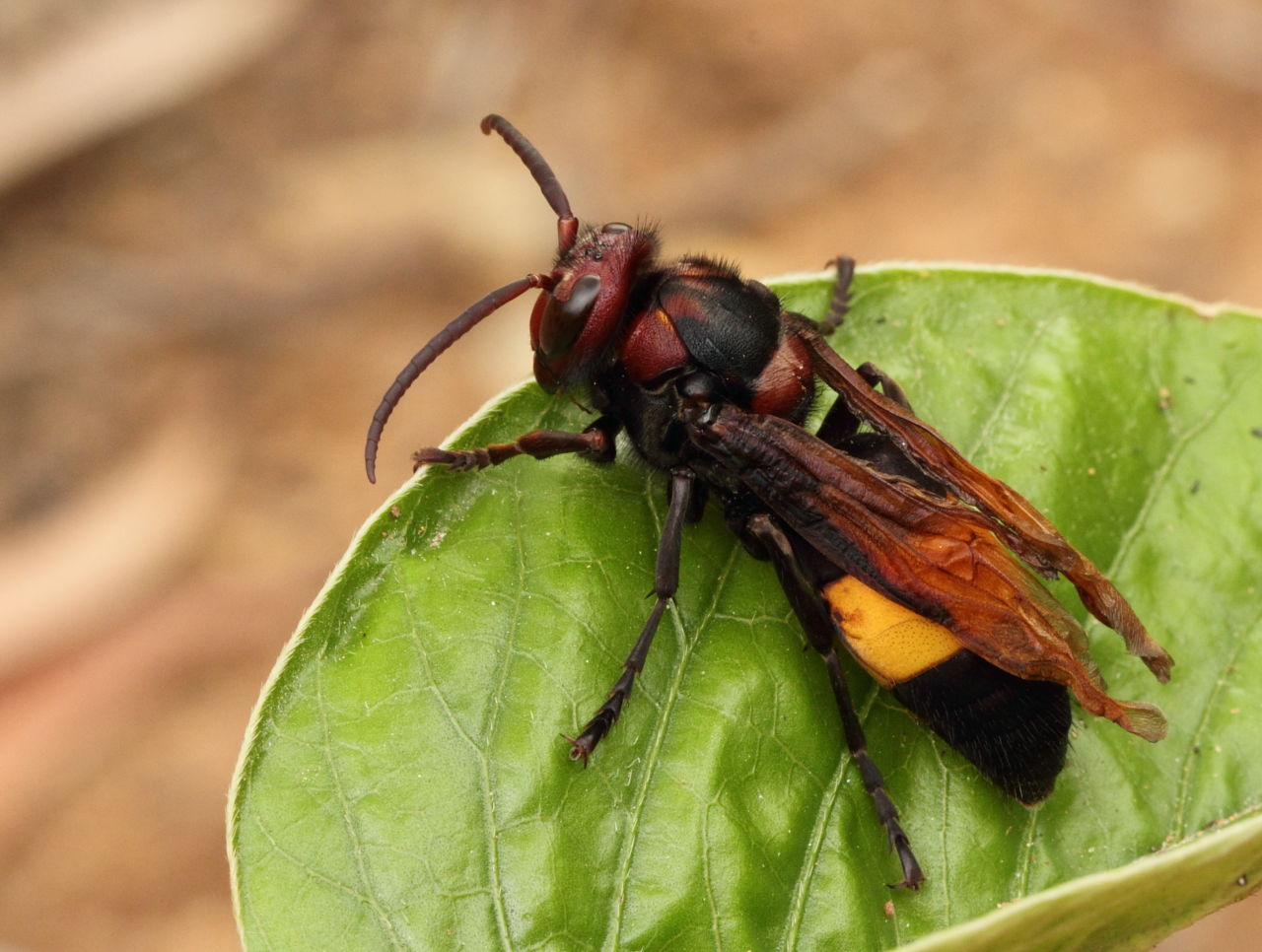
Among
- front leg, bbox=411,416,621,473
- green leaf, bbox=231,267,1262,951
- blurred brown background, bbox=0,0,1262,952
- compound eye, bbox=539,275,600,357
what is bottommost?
green leaf, bbox=231,267,1262,951

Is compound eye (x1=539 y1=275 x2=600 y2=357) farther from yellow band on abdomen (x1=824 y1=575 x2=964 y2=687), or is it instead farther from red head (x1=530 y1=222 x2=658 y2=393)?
yellow band on abdomen (x1=824 y1=575 x2=964 y2=687)

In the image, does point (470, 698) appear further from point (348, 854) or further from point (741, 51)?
point (741, 51)

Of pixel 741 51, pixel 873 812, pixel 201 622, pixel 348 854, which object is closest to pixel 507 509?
pixel 348 854

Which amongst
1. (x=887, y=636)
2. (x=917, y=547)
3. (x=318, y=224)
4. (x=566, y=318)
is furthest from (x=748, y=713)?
(x=318, y=224)

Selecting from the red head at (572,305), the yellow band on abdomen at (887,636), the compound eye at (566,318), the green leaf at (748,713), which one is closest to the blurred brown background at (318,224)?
the red head at (572,305)

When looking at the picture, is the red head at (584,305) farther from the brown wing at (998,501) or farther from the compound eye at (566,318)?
the brown wing at (998,501)

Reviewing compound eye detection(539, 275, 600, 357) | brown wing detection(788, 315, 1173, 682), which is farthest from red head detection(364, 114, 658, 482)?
brown wing detection(788, 315, 1173, 682)
